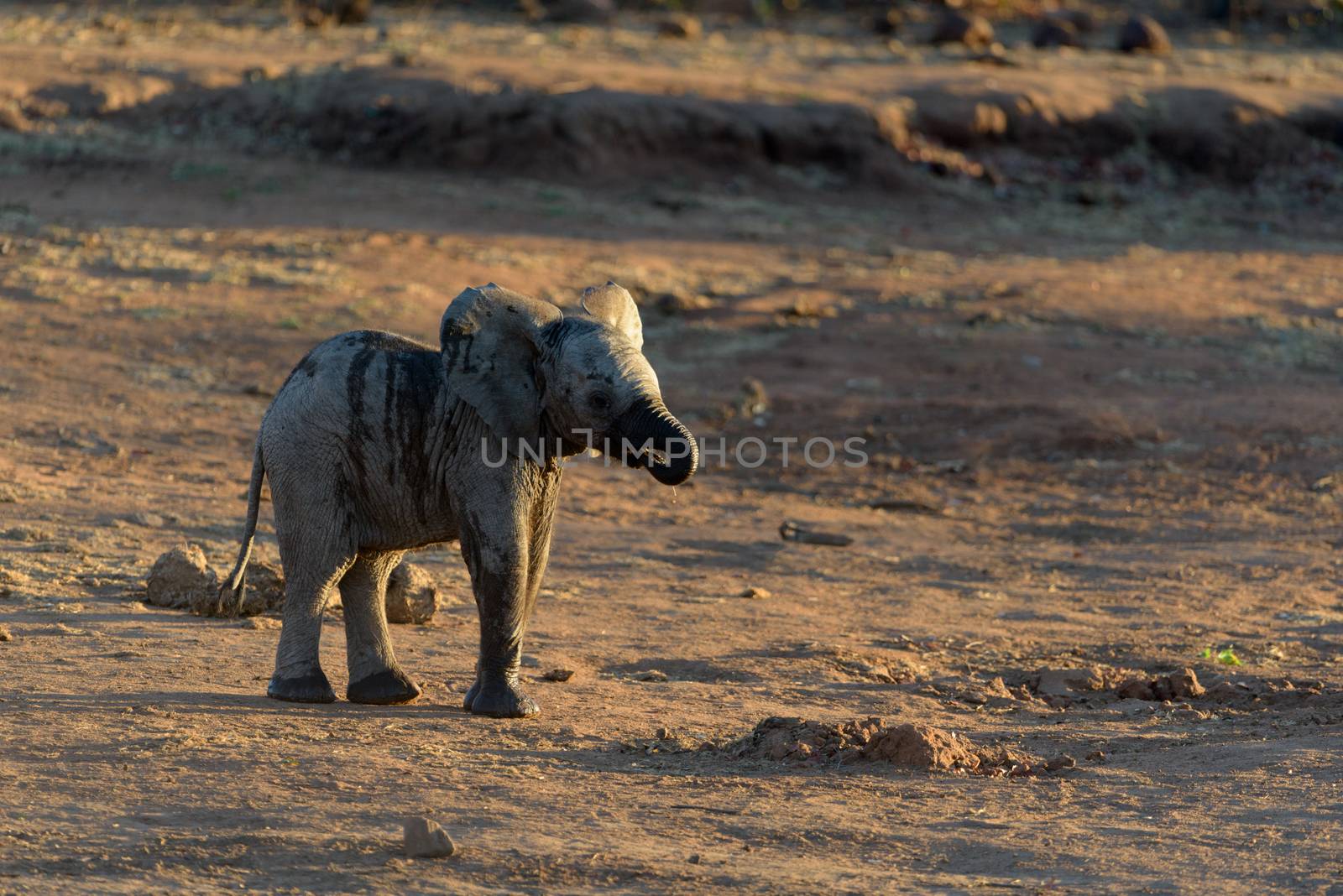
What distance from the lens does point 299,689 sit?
6750mm

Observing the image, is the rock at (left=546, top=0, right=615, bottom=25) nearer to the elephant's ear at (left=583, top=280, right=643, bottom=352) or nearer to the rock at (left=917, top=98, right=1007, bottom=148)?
the rock at (left=917, top=98, right=1007, bottom=148)

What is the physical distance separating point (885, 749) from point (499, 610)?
153 centimetres

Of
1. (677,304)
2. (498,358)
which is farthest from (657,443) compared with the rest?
(677,304)

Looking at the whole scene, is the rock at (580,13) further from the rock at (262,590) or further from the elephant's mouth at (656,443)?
the elephant's mouth at (656,443)

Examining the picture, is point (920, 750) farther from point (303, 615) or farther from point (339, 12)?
point (339, 12)

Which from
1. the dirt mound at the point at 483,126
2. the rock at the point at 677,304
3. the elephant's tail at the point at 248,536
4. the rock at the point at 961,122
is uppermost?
the rock at the point at 961,122

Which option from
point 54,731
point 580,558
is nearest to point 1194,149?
point 580,558

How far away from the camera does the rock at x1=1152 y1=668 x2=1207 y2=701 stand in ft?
26.1

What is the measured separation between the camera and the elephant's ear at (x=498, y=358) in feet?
21.7

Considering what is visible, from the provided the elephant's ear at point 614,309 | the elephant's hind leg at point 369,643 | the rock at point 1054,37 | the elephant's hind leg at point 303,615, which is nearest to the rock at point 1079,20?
the rock at point 1054,37

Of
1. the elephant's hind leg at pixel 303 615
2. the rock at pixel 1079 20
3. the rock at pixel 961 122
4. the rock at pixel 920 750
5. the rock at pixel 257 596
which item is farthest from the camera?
the rock at pixel 1079 20

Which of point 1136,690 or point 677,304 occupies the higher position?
point 677,304

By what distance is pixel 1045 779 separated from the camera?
641cm

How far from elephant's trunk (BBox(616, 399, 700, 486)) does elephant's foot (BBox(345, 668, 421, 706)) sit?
1.35 m
